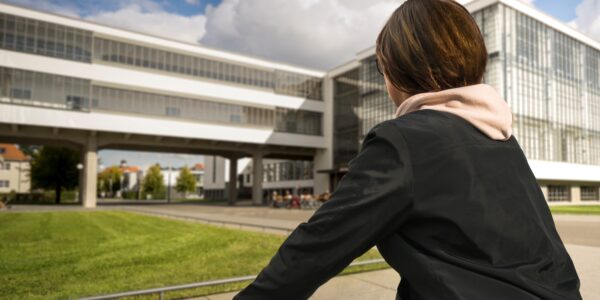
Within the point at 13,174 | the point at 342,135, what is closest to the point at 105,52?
the point at 342,135

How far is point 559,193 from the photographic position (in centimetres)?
4316

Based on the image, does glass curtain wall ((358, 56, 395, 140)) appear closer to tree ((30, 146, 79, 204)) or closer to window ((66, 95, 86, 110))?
window ((66, 95, 86, 110))

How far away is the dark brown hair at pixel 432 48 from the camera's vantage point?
1.18 metres

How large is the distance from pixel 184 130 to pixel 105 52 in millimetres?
9443

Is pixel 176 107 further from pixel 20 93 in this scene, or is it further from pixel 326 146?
pixel 326 146

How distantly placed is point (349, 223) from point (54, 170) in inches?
2469

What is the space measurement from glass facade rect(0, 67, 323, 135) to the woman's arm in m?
37.9

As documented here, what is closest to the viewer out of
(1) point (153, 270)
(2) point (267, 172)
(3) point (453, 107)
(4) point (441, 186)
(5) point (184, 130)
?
(4) point (441, 186)

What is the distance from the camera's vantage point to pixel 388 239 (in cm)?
105

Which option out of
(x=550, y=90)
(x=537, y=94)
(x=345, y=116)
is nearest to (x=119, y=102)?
(x=345, y=116)

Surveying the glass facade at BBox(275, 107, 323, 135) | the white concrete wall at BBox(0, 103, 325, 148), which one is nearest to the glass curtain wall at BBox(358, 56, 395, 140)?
the glass facade at BBox(275, 107, 323, 135)

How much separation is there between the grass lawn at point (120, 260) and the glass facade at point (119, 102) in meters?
22.5

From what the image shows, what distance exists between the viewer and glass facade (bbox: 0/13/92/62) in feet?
105

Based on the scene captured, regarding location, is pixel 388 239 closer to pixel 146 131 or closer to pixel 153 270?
pixel 153 270
